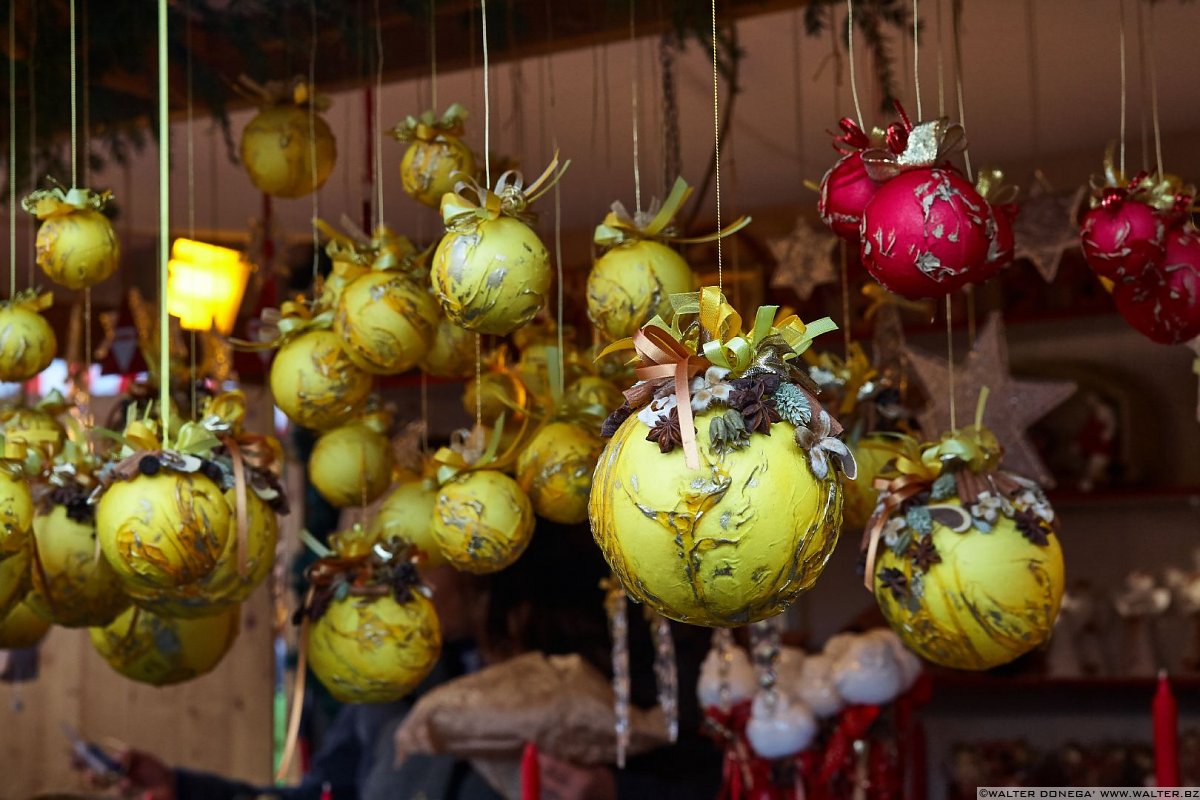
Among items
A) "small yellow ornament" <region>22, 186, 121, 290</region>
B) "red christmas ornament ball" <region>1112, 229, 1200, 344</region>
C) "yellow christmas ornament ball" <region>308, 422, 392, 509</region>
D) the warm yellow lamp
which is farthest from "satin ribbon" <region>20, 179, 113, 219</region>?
"red christmas ornament ball" <region>1112, 229, 1200, 344</region>

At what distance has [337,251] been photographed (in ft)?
5.96

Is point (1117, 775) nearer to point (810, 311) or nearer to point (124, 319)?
point (810, 311)

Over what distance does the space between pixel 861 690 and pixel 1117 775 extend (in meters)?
1.80

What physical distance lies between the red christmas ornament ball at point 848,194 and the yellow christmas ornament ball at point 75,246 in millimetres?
869

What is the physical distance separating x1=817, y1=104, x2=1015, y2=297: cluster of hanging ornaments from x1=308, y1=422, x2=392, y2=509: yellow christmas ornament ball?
805mm

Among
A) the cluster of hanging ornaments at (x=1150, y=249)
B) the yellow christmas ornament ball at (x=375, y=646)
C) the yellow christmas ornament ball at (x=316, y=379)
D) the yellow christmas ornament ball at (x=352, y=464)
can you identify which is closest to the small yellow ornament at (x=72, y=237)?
the yellow christmas ornament ball at (x=316, y=379)

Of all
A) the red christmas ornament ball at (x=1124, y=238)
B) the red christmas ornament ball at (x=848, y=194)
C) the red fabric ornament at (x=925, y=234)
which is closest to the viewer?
the red fabric ornament at (x=925, y=234)

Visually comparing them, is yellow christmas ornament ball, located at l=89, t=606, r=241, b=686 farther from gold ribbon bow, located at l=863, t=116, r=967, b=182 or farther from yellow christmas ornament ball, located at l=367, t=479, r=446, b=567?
gold ribbon bow, located at l=863, t=116, r=967, b=182

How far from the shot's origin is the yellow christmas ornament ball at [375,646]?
5.43 feet

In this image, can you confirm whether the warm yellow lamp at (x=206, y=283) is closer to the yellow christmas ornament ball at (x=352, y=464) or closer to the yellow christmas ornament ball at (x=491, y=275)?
the yellow christmas ornament ball at (x=352, y=464)

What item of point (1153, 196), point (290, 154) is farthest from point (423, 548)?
point (1153, 196)

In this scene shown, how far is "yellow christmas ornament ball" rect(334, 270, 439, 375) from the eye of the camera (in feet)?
5.45

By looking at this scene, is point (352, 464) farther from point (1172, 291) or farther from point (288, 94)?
point (1172, 291)

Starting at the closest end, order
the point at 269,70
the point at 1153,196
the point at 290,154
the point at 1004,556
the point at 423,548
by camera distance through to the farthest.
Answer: the point at 1004,556 < the point at 1153,196 < the point at 423,548 < the point at 290,154 < the point at 269,70
